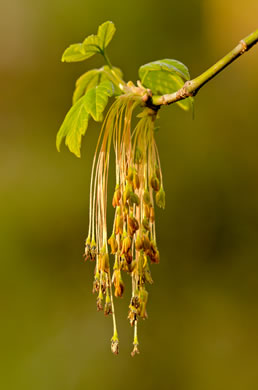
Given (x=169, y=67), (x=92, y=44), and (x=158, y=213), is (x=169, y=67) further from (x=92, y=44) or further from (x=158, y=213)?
(x=158, y=213)

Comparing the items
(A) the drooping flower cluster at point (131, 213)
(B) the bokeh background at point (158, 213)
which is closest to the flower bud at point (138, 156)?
(A) the drooping flower cluster at point (131, 213)

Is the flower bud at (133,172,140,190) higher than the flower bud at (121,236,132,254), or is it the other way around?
the flower bud at (133,172,140,190)

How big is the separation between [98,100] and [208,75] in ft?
0.53

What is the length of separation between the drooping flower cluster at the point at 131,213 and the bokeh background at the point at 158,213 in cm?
141

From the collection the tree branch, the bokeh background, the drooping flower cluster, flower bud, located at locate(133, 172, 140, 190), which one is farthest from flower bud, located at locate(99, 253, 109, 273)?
the bokeh background

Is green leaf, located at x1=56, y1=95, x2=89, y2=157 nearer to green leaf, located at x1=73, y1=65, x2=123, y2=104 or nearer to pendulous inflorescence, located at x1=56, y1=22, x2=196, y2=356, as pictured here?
pendulous inflorescence, located at x1=56, y1=22, x2=196, y2=356

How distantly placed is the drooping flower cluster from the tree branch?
55 mm

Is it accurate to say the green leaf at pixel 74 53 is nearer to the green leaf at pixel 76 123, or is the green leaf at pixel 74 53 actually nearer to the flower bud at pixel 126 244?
the green leaf at pixel 76 123

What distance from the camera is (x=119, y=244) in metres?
0.65

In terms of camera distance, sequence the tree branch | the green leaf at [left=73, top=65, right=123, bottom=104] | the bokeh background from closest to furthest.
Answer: the tree branch, the green leaf at [left=73, top=65, right=123, bottom=104], the bokeh background

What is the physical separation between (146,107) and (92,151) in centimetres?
146

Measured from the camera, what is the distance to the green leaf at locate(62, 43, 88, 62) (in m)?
0.65

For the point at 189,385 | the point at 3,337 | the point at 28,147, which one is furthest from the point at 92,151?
the point at 189,385

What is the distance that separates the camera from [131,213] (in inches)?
24.1
